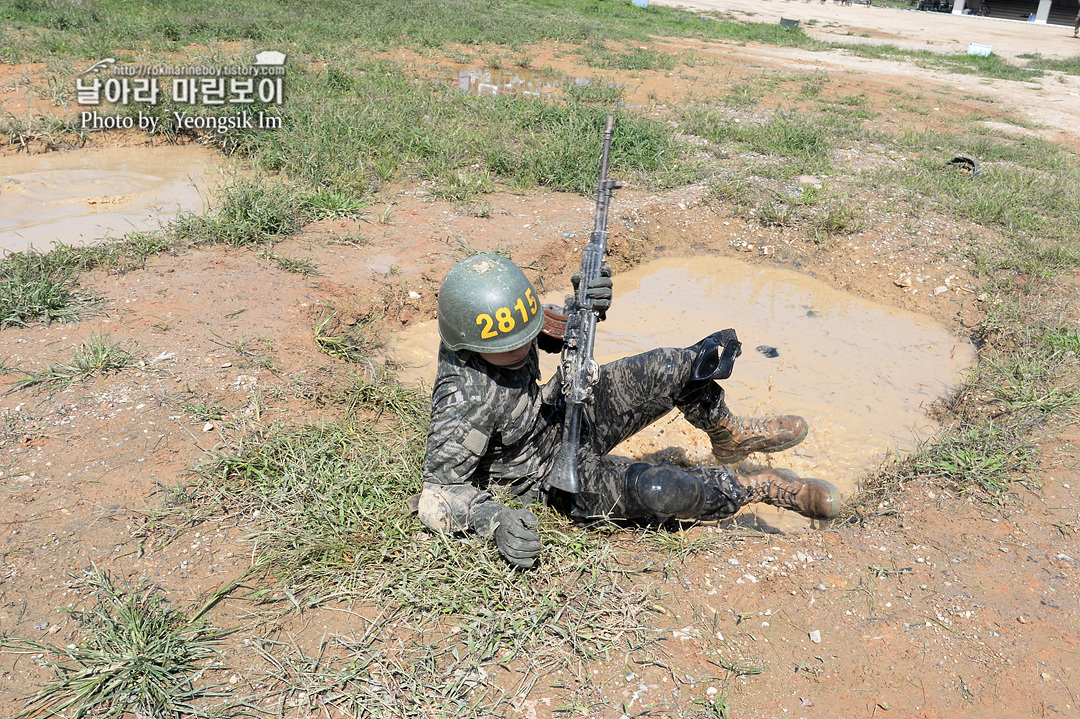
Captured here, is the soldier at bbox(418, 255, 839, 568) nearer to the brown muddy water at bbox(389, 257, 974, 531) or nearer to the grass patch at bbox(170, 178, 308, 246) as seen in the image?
the brown muddy water at bbox(389, 257, 974, 531)

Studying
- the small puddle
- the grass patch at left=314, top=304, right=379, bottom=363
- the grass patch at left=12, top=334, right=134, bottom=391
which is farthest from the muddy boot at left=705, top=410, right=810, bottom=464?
the small puddle

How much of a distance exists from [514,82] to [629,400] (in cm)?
958

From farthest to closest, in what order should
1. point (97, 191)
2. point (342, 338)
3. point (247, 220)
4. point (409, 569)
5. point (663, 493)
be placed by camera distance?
point (97, 191) → point (247, 220) → point (342, 338) → point (663, 493) → point (409, 569)

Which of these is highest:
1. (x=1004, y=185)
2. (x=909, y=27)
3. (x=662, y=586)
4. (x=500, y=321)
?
(x=909, y=27)

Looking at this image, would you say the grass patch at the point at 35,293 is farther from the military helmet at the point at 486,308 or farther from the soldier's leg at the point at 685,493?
the soldier's leg at the point at 685,493

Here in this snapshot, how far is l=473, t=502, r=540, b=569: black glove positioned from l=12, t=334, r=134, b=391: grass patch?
236cm

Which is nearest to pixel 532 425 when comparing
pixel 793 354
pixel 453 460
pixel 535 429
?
pixel 535 429

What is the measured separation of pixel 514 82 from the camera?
11.4 m

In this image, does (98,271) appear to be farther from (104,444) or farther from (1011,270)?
(1011,270)

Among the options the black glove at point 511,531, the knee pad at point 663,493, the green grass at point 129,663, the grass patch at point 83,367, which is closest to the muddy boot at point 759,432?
the knee pad at point 663,493

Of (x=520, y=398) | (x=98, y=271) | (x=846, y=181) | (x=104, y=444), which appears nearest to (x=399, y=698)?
(x=520, y=398)

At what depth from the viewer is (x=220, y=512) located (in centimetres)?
290

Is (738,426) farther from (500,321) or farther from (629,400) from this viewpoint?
(500,321)

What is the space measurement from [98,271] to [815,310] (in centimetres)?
510
